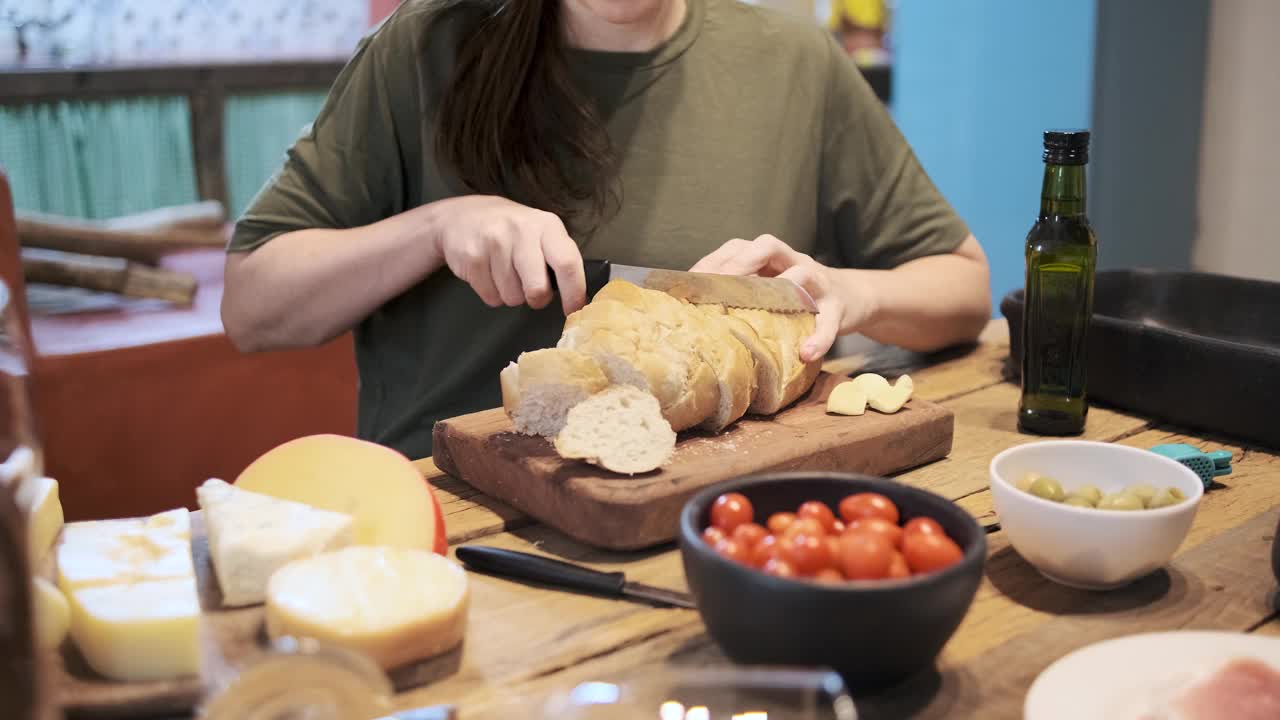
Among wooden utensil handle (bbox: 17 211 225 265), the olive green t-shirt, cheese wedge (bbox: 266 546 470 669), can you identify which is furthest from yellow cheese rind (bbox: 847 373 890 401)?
wooden utensil handle (bbox: 17 211 225 265)

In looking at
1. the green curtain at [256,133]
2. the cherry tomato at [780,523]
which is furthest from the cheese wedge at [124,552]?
the green curtain at [256,133]

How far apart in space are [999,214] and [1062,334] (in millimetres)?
2316

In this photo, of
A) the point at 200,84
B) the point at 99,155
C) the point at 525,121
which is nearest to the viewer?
the point at 525,121

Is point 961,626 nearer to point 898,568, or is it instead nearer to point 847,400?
point 898,568

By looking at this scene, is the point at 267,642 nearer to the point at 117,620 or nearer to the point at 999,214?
the point at 117,620

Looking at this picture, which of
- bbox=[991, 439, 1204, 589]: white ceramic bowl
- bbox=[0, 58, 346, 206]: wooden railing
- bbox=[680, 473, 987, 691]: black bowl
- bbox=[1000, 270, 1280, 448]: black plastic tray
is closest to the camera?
bbox=[680, 473, 987, 691]: black bowl

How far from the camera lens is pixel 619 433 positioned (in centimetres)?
126

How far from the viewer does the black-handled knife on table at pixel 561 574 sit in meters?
1.07

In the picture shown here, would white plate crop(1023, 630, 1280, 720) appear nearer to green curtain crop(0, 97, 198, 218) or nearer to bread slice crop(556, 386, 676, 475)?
bread slice crop(556, 386, 676, 475)

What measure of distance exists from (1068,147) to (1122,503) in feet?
1.61

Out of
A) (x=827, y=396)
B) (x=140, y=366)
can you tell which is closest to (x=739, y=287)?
(x=827, y=396)

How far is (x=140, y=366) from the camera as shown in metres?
2.64

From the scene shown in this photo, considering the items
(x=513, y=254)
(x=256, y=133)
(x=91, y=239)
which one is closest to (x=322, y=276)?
(x=513, y=254)

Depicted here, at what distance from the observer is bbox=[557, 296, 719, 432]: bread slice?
4.46 ft
